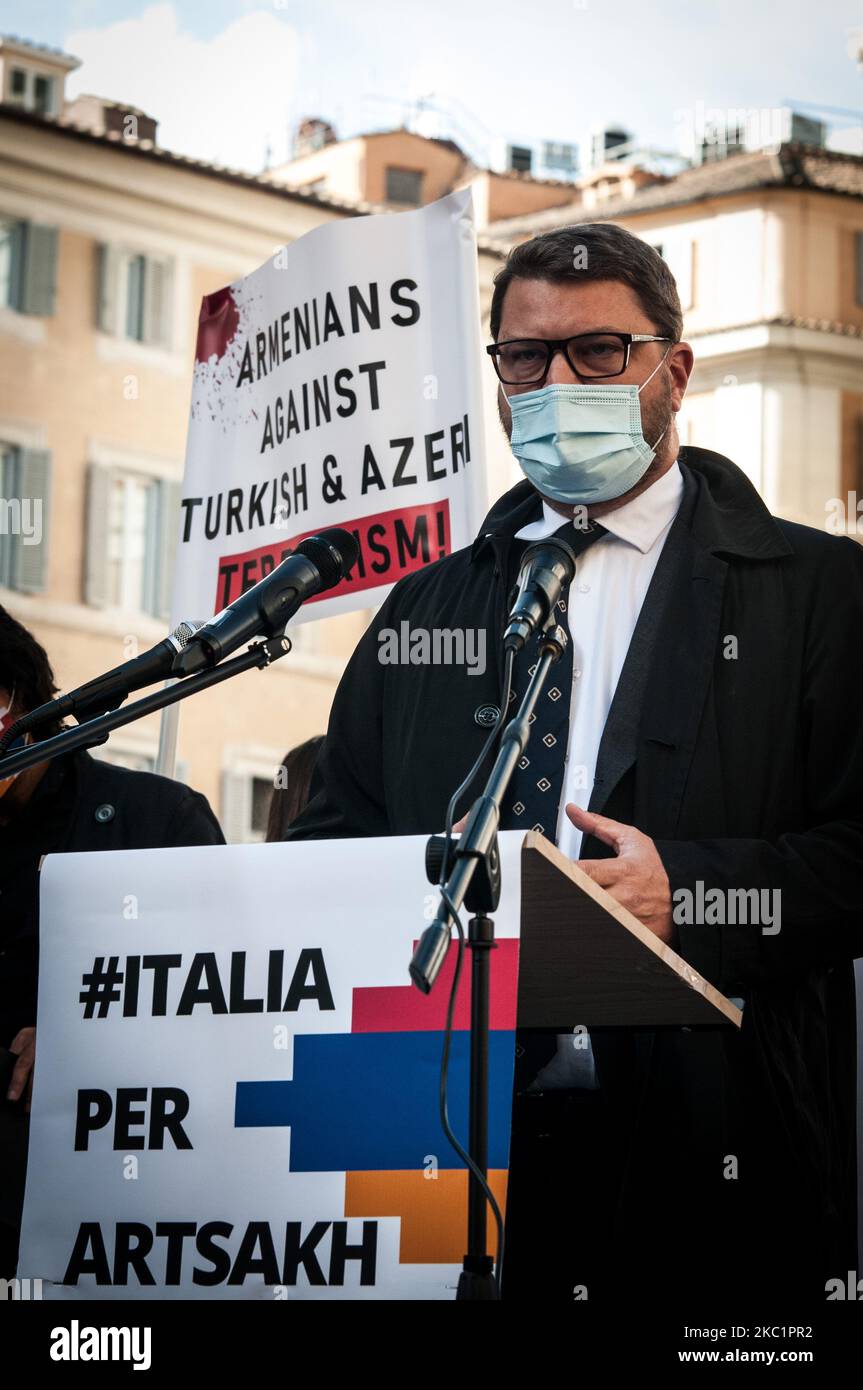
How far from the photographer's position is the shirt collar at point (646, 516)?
13.8 ft

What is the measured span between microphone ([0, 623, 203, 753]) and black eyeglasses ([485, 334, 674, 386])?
1.05 m

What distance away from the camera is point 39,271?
27.9m

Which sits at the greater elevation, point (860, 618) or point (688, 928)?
point (860, 618)

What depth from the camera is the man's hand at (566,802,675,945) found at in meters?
3.35

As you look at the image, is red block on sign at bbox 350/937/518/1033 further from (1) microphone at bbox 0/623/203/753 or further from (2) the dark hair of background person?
(2) the dark hair of background person

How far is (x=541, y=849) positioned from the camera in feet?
9.79

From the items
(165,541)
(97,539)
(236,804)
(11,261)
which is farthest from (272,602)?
(11,261)

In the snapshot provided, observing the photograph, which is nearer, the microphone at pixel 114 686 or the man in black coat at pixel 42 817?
the microphone at pixel 114 686

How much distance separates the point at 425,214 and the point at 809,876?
280 centimetres

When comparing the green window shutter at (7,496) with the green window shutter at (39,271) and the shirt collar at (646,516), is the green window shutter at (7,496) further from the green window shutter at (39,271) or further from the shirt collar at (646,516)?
the shirt collar at (646,516)

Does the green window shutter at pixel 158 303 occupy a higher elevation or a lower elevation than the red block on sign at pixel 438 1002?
higher

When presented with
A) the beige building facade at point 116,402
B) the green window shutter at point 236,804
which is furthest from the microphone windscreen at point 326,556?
the green window shutter at point 236,804
